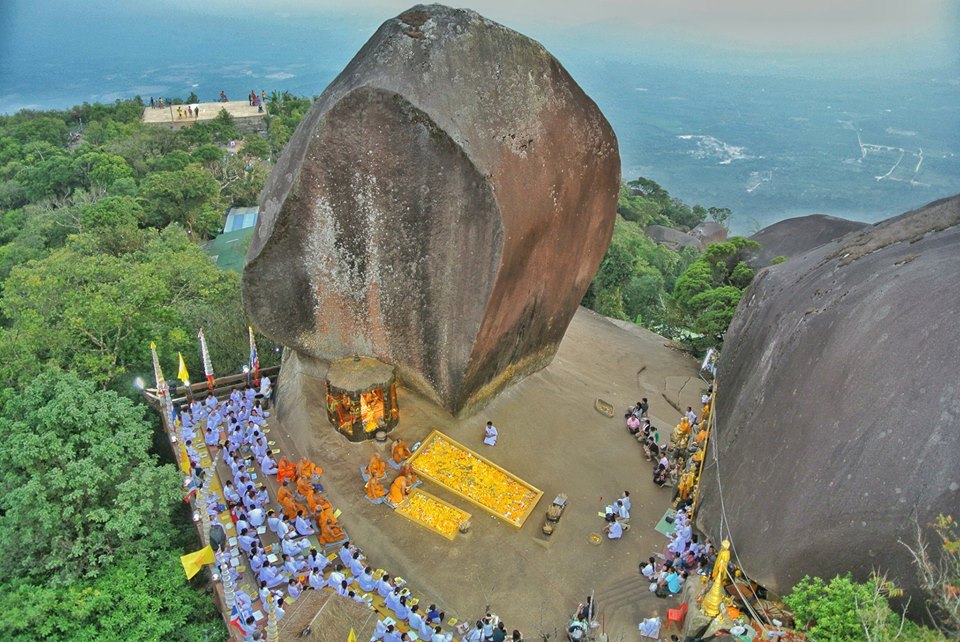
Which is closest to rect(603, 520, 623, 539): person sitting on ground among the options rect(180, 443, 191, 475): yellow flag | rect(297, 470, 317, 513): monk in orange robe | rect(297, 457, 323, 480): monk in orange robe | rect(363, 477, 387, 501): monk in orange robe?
rect(363, 477, 387, 501): monk in orange robe

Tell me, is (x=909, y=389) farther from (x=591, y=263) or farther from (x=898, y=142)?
(x=898, y=142)

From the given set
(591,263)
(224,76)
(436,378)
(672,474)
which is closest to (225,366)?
(436,378)

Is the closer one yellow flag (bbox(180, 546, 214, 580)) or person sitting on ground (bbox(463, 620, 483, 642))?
yellow flag (bbox(180, 546, 214, 580))

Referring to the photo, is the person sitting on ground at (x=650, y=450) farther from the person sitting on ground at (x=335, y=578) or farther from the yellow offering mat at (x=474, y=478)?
the person sitting on ground at (x=335, y=578)

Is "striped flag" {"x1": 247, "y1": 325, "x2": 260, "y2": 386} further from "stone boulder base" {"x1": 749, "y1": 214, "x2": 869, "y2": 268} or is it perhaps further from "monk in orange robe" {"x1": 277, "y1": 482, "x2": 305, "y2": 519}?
"stone boulder base" {"x1": 749, "y1": 214, "x2": 869, "y2": 268}

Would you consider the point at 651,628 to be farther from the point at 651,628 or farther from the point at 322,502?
the point at 322,502

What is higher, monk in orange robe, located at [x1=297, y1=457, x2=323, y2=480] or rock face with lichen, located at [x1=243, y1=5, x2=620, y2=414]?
rock face with lichen, located at [x1=243, y1=5, x2=620, y2=414]

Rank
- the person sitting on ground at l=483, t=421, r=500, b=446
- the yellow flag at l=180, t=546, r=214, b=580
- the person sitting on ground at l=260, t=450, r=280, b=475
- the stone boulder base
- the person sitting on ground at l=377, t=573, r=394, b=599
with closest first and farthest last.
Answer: the yellow flag at l=180, t=546, r=214, b=580 < the person sitting on ground at l=377, t=573, r=394, b=599 < the person sitting on ground at l=260, t=450, r=280, b=475 < the person sitting on ground at l=483, t=421, r=500, b=446 < the stone boulder base
